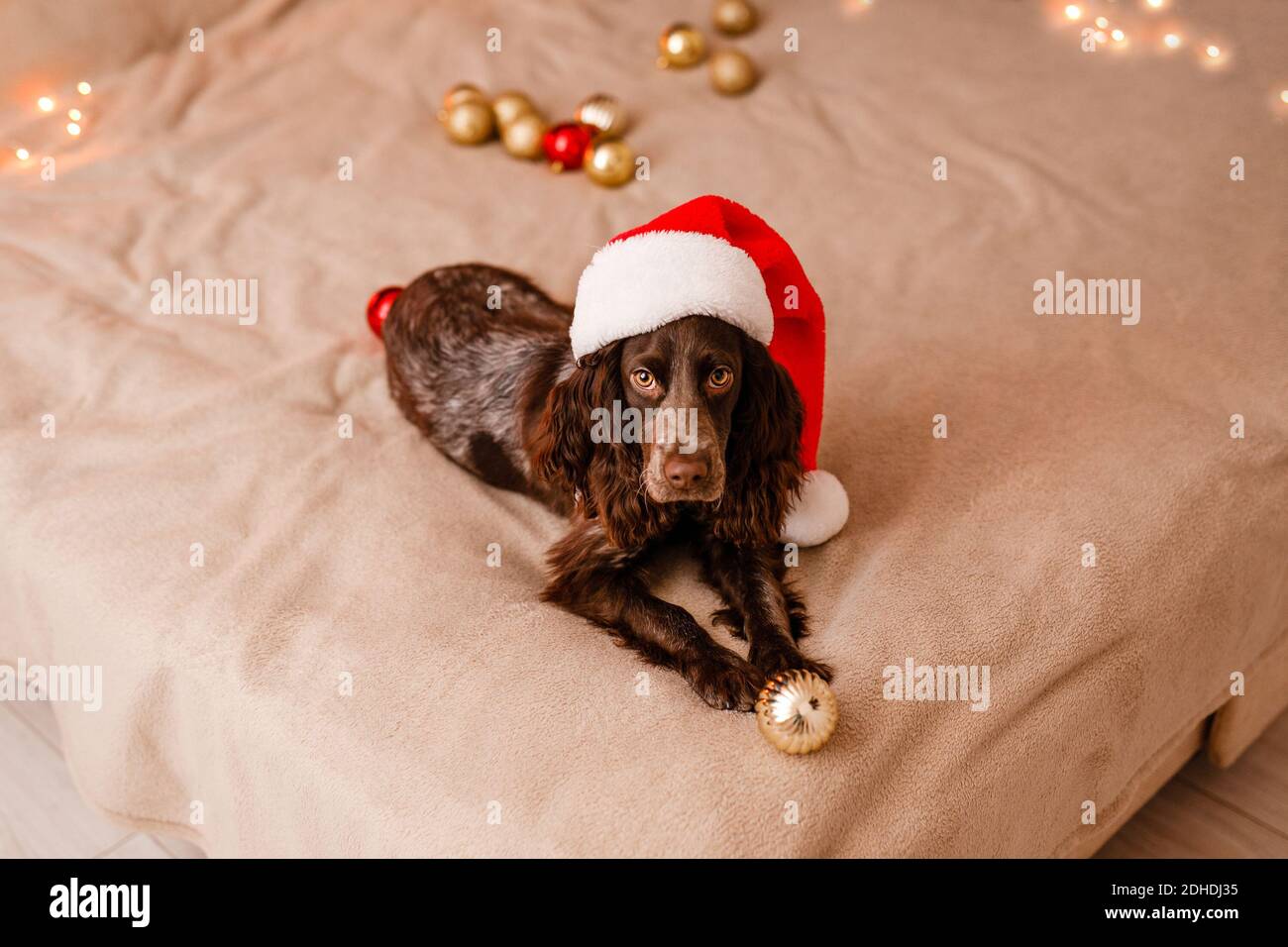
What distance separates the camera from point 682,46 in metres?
3.40

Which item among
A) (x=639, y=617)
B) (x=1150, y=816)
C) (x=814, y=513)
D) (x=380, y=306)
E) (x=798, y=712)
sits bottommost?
(x=1150, y=816)

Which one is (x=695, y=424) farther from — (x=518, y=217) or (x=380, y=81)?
(x=380, y=81)

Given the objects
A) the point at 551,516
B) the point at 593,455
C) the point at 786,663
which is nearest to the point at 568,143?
the point at 551,516

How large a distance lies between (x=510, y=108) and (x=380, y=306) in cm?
100

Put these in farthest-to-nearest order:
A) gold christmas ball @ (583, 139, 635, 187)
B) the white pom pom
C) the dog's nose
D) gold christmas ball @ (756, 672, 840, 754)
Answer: gold christmas ball @ (583, 139, 635, 187) → the white pom pom → the dog's nose → gold christmas ball @ (756, 672, 840, 754)

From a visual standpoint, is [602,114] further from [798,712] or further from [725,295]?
[798,712]

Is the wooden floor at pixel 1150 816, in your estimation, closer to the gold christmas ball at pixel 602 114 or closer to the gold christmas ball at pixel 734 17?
the gold christmas ball at pixel 602 114

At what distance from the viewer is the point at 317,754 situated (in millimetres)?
1651

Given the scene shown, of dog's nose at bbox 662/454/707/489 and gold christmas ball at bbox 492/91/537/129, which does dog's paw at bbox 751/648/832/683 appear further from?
gold christmas ball at bbox 492/91/537/129

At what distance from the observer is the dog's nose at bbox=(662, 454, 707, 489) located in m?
1.63

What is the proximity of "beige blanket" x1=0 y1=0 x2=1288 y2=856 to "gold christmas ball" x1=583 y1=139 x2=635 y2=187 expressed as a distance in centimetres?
7

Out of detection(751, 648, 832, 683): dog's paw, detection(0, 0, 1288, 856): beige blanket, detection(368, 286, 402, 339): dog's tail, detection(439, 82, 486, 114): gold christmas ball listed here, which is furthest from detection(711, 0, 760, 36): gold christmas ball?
detection(751, 648, 832, 683): dog's paw

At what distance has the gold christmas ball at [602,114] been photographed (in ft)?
10.4

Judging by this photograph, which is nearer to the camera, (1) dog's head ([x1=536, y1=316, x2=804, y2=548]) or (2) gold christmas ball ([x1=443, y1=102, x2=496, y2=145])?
(1) dog's head ([x1=536, y1=316, x2=804, y2=548])
